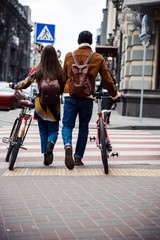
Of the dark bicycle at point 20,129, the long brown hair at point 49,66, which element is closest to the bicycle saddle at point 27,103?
the dark bicycle at point 20,129

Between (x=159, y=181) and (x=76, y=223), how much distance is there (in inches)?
76.3

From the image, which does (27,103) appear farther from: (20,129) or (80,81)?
(80,81)

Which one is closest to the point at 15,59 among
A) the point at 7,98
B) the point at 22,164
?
the point at 7,98

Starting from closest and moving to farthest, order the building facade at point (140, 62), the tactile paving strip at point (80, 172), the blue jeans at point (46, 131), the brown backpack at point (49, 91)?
the tactile paving strip at point (80, 172), the brown backpack at point (49, 91), the blue jeans at point (46, 131), the building facade at point (140, 62)

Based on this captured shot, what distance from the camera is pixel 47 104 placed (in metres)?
5.70

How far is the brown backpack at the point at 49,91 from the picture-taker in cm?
545

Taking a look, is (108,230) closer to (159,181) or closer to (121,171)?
(159,181)

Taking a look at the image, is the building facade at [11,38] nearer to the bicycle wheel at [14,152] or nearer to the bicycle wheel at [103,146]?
the bicycle wheel at [14,152]

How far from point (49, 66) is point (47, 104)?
1.78ft

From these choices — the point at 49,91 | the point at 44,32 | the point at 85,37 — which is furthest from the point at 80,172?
the point at 44,32

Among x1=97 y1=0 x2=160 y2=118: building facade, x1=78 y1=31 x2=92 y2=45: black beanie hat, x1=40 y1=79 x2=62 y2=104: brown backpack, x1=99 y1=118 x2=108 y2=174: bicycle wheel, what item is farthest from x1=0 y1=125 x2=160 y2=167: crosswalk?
x1=97 y1=0 x2=160 y2=118: building facade

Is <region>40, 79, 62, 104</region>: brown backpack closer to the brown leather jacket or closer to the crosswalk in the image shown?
the brown leather jacket

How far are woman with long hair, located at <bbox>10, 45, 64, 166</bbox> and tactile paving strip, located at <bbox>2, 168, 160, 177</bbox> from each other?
279 mm

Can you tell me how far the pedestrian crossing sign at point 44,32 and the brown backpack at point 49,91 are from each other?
7.85 m
